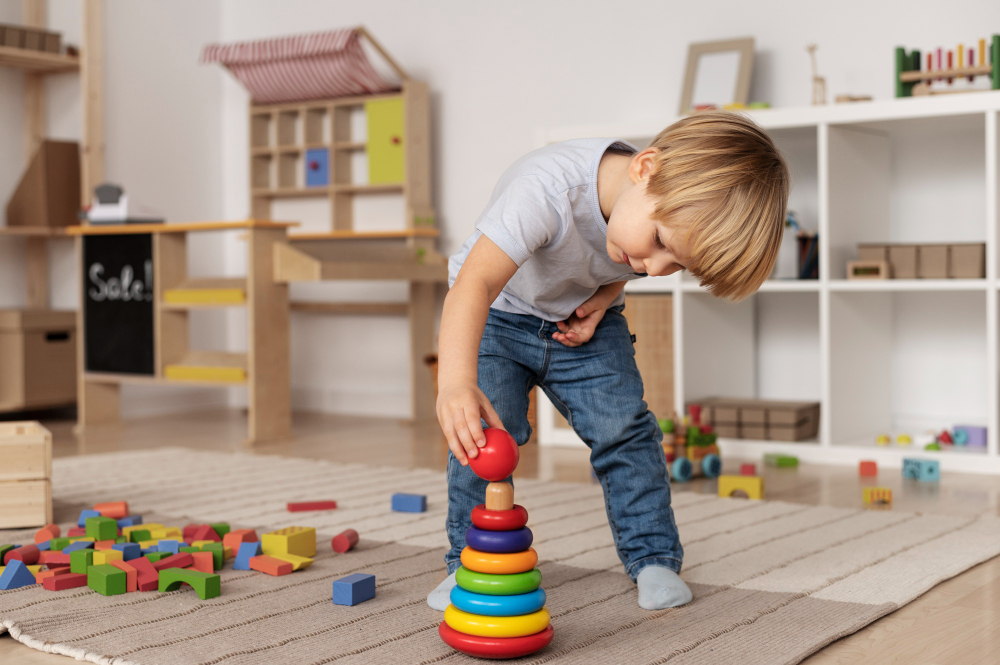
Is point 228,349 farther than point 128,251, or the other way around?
point 228,349

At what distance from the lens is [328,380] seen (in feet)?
13.9

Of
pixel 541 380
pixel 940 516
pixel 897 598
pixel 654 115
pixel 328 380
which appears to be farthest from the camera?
pixel 328 380

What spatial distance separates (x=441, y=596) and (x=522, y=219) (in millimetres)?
526

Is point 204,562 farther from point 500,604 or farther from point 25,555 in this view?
point 500,604

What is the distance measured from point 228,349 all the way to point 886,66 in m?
A: 2.89

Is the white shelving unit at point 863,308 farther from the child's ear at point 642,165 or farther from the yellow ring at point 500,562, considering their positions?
the yellow ring at point 500,562

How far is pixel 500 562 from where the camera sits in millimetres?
1105

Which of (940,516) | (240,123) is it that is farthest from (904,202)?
(240,123)

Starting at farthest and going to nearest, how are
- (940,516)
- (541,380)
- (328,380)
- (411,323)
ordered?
(328,380) < (411,323) < (940,516) < (541,380)

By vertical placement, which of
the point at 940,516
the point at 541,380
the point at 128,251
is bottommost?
the point at 940,516

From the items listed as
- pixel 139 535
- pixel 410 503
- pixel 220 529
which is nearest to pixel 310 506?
pixel 410 503

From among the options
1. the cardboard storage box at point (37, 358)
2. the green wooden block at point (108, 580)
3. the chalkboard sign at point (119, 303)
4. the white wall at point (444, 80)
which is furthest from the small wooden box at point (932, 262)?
the cardboard storage box at point (37, 358)

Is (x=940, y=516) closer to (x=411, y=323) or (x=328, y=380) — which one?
(x=411, y=323)

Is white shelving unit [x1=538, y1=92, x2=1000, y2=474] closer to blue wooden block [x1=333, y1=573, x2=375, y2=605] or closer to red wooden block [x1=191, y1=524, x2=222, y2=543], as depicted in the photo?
red wooden block [x1=191, y1=524, x2=222, y2=543]
